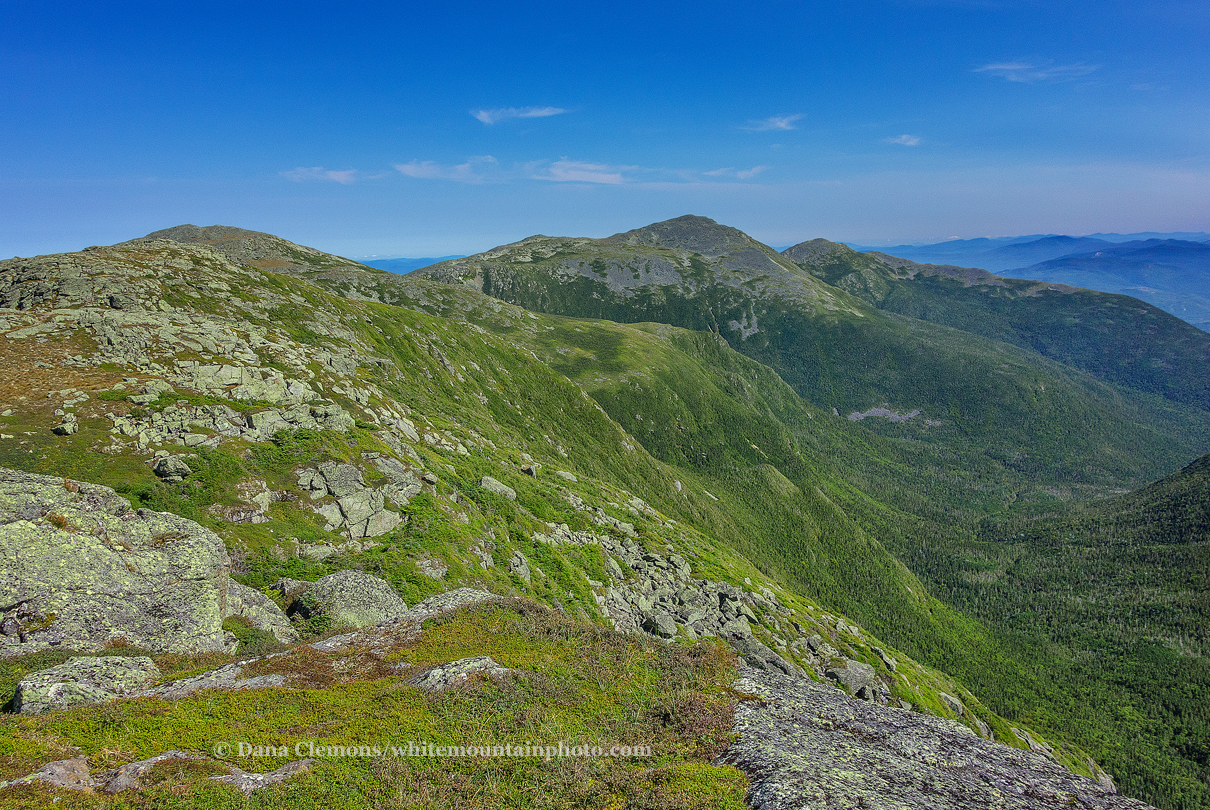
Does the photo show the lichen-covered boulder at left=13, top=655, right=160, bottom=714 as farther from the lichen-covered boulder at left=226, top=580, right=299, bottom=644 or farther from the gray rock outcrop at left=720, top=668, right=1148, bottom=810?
the gray rock outcrop at left=720, top=668, right=1148, bottom=810

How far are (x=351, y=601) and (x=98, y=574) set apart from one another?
13.1 metres

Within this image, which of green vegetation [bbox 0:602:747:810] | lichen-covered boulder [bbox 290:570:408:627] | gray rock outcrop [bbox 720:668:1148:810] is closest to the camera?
green vegetation [bbox 0:602:747:810]

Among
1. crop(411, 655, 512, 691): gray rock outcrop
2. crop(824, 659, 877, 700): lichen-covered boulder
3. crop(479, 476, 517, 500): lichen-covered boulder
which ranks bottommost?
crop(824, 659, 877, 700): lichen-covered boulder

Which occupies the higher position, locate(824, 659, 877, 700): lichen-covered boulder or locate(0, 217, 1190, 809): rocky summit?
locate(0, 217, 1190, 809): rocky summit

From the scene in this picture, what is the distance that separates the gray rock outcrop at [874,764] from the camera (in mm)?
18625

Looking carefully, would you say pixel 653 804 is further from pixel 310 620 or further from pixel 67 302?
pixel 67 302

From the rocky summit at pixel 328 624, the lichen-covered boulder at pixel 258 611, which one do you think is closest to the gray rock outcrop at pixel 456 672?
the rocky summit at pixel 328 624

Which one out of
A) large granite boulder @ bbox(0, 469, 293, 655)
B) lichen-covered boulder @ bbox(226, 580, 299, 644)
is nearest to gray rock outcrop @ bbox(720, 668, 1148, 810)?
lichen-covered boulder @ bbox(226, 580, 299, 644)

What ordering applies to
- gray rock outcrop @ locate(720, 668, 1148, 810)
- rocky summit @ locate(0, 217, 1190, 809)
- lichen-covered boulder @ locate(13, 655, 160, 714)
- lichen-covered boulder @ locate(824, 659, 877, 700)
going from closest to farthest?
rocky summit @ locate(0, 217, 1190, 809), lichen-covered boulder @ locate(13, 655, 160, 714), gray rock outcrop @ locate(720, 668, 1148, 810), lichen-covered boulder @ locate(824, 659, 877, 700)

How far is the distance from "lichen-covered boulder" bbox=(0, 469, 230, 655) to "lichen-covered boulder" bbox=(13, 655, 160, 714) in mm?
2658

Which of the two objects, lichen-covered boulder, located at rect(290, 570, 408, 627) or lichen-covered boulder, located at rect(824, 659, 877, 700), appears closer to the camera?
lichen-covered boulder, located at rect(290, 570, 408, 627)

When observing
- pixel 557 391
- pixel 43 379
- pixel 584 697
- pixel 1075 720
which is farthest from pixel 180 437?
pixel 1075 720

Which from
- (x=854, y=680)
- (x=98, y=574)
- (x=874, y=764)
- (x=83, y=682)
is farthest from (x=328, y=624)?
(x=854, y=680)

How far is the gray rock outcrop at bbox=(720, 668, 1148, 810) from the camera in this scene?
61.1ft
